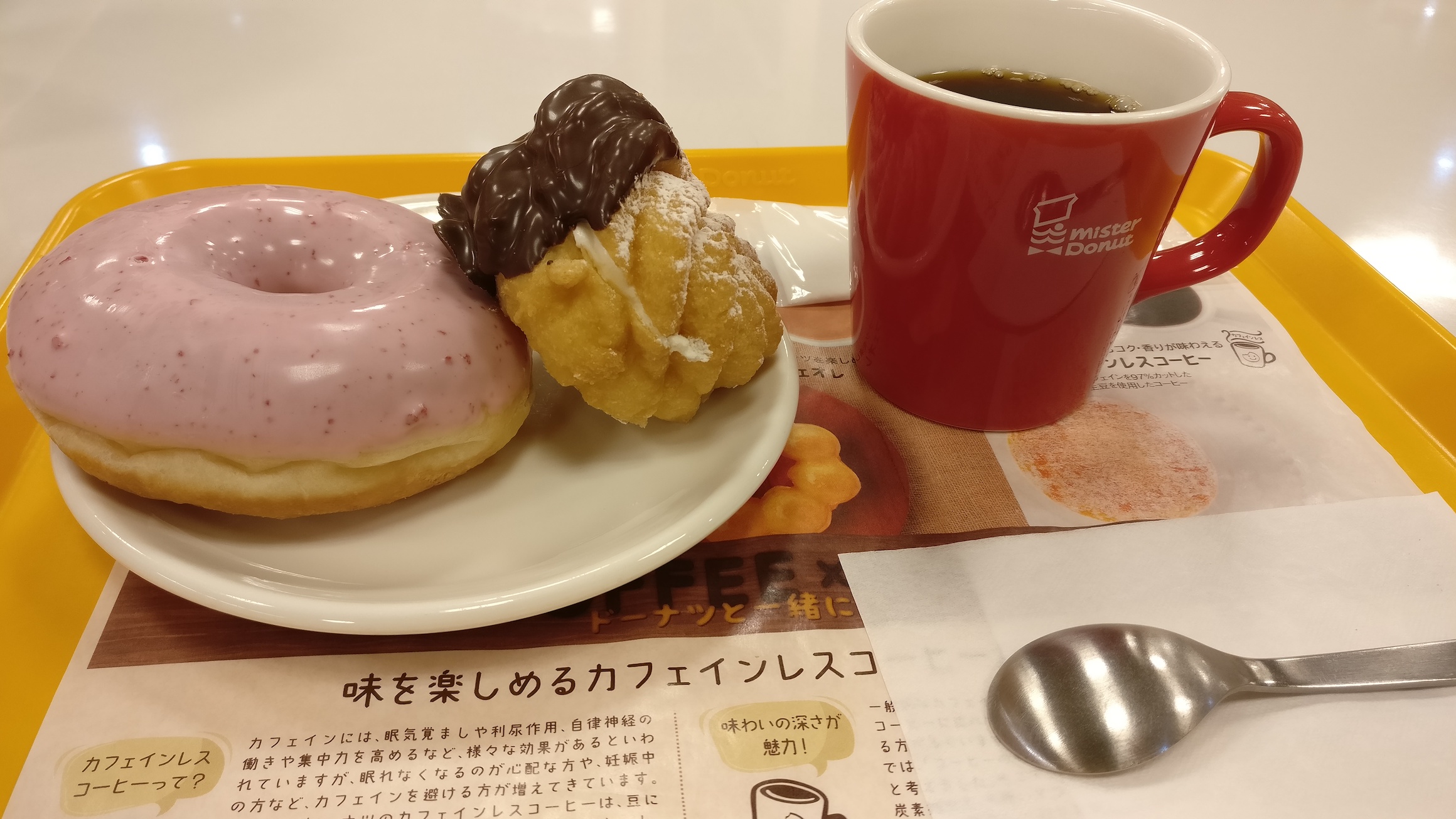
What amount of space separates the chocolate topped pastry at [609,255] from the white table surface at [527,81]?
0.84 metres

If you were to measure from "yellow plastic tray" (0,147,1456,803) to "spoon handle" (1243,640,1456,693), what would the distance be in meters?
0.25

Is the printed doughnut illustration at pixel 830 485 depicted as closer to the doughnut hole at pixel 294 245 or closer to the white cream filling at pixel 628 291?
the white cream filling at pixel 628 291

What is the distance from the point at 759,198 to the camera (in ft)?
4.54

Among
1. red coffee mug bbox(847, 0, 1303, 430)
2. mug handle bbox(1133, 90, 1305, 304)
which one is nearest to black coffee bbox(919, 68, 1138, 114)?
red coffee mug bbox(847, 0, 1303, 430)

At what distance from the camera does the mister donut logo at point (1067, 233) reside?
81cm

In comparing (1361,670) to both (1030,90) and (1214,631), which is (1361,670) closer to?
(1214,631)

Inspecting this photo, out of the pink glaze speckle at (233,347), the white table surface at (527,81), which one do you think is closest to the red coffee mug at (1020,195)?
the pink glaze speckle at (233,347)

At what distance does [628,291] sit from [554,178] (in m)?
0.12

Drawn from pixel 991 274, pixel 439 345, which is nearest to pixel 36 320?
pixel 439 345

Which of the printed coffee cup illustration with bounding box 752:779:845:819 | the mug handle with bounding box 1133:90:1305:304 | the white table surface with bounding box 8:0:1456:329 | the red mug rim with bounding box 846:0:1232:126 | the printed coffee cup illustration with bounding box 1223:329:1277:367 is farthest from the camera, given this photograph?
the white table surface with bounding box 8:0:1456:329

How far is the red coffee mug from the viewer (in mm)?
788

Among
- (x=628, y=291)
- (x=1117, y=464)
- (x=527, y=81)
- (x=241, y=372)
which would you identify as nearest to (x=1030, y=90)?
(x=1117, y=464)

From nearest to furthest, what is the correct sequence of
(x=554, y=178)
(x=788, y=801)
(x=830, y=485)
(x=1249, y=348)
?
(x=788, y=801)
(x=554, y=178)
(x=830, y=485)
(x=1249, y=348)

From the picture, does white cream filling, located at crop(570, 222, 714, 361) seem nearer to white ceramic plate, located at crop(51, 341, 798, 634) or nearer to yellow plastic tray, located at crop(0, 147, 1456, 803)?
white ceramic plate, located at crop(51, 341, 798, 634)
